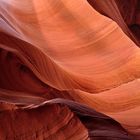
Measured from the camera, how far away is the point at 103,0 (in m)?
0.98

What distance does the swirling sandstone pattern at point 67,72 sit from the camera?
531 mm

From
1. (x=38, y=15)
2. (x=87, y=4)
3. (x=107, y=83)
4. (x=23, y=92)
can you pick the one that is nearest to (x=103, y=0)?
(x=87, y=4)

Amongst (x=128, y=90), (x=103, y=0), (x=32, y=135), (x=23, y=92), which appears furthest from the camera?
(x=103, y=0)

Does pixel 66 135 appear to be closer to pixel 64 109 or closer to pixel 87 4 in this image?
pixel 64 109

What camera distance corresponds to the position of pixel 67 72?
0.73m

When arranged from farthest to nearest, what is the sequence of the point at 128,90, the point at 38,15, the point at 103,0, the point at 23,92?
the point at 103,0, the point at 38,15, the point at 128,90, the point at 23,92

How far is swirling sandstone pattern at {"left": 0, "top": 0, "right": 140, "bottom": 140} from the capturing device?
53 centimetres

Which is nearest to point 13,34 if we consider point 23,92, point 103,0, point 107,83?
point 23,92

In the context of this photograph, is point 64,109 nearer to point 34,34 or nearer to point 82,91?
point 82,91

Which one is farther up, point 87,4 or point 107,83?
point 87,4

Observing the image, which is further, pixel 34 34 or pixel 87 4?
pixel 87 4

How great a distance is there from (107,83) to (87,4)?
0.24m

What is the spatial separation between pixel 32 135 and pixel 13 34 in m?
0.23

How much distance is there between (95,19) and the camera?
89 centimetres
